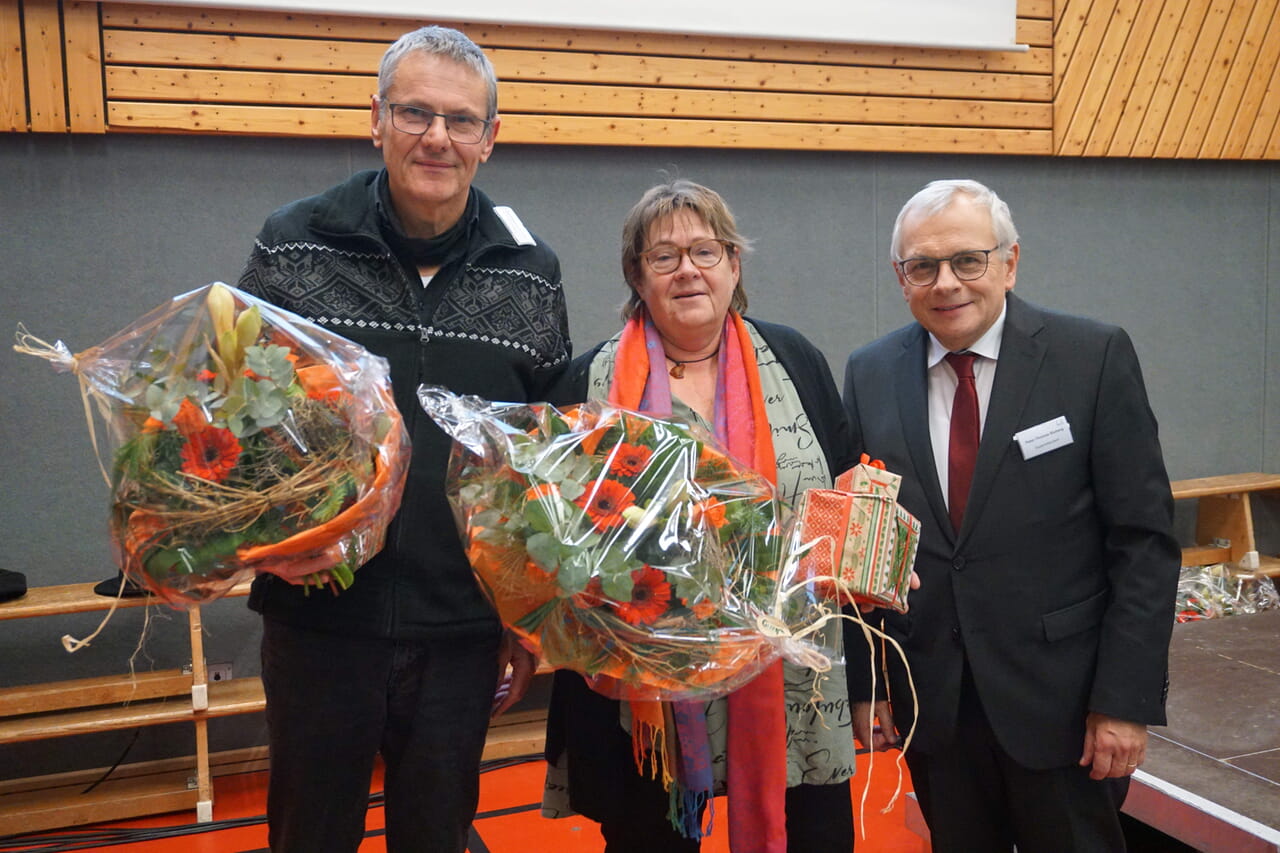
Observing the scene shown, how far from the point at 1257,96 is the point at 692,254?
5120 millimetres

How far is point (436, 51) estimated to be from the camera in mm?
1680

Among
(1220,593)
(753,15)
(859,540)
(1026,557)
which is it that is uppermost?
(753,15)

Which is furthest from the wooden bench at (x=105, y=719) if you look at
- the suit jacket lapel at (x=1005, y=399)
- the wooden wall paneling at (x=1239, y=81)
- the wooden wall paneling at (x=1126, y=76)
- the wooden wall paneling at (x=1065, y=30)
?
the wooden wall paneling at (x=1239, y=81)

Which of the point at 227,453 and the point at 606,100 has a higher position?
the point at 606,100

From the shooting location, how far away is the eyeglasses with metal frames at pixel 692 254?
1.93 metres

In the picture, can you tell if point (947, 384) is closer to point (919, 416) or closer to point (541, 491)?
point (919, 416)

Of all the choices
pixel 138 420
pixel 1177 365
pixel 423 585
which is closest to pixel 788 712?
pixel 423 585

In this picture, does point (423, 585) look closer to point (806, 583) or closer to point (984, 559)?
point (806, 583)

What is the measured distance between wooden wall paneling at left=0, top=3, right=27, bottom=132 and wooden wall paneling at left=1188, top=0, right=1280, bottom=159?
5.57 meters

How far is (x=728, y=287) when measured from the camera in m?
1.95

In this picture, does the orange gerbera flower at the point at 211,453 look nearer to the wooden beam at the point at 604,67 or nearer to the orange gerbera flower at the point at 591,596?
the orange gerbera flower at the point at 591,596

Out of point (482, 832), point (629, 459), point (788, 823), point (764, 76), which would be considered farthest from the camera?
point (764, 76)

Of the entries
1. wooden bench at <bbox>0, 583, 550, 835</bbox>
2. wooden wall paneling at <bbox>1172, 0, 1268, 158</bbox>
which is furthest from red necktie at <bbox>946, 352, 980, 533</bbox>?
wooden wall paneling at <bbox>1172, 0, 1268, 158</bbox>

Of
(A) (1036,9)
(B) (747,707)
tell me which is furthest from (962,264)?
(A) (1036,9)
